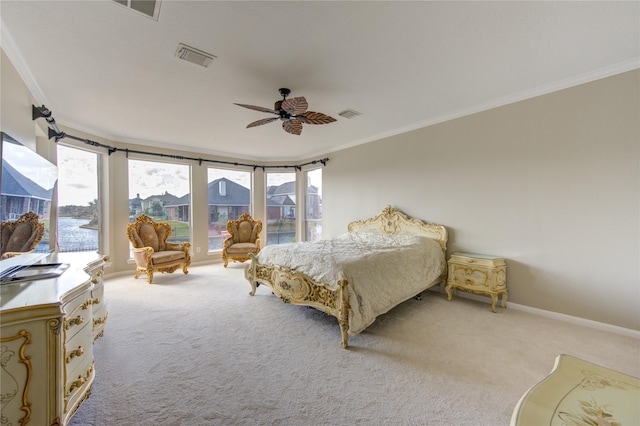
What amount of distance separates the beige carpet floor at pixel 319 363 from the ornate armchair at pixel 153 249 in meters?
1.14

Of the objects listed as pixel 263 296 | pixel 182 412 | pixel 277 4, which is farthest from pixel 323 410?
pixel 277 4

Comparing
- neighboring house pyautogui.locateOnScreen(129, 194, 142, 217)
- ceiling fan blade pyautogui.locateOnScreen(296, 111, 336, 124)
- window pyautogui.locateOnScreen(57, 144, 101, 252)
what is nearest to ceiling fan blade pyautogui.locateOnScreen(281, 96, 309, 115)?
ceiling fan blade pyautogui.locateOnScreen(296, 111, 336, 124)

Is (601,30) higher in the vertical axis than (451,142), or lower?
higher

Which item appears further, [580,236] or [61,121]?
[61,121]

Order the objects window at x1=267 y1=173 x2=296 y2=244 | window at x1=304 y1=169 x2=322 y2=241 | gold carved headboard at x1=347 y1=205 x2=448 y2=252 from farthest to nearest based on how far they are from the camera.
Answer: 1. window at x1=267 y1=173 x2=296 y2=244
2. window at x1=304 y1=169 x2=322 y2=241
3. gold carved headboard at x1=347 y1=205 x2=448 y2=252

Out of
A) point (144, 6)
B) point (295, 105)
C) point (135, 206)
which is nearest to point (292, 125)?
point (295, 105)

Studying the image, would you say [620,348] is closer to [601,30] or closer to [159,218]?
[601,30]

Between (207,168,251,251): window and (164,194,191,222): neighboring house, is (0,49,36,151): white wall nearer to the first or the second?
(164,194,191,222): neighboring house

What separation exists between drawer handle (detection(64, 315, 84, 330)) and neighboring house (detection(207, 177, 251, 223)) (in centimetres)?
476

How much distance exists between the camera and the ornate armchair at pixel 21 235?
5.96 ft

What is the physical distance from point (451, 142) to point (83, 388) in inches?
185

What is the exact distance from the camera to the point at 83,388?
1510mm

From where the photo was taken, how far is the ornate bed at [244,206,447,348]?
7.95 ft

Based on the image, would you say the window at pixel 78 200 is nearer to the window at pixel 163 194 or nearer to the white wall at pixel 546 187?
the white wall at pixel 546 187
